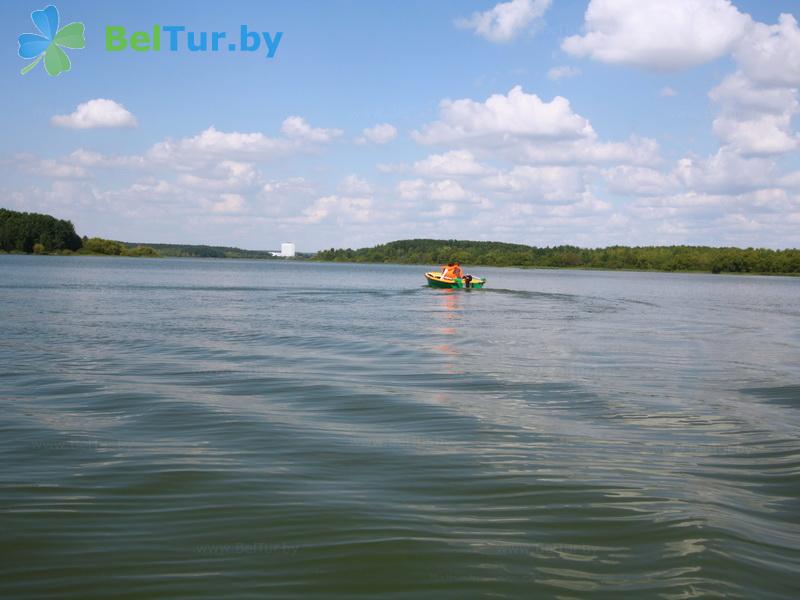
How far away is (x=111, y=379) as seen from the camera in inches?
531

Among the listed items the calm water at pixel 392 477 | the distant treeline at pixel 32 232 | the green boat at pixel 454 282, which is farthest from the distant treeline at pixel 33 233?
the calm water at pixel 392 477

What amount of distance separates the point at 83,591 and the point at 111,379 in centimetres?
917

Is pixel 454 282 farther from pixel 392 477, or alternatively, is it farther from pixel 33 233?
pixel 33 233

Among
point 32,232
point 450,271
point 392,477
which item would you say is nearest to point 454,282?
point 450,271

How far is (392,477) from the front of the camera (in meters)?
7.58

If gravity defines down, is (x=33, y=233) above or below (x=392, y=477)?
above

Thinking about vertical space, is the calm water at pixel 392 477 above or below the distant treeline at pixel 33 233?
below

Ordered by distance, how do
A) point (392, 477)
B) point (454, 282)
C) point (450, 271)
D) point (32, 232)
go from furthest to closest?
point (32, 232) → point (450, 271) → point (454, 282) → point (392, 477)

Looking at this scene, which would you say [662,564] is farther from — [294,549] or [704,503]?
[294,549]

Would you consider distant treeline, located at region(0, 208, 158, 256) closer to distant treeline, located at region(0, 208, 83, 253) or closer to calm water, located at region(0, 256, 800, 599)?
distant treeline, located at region(0, 208, 83, 253)

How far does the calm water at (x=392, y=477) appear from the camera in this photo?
532cm

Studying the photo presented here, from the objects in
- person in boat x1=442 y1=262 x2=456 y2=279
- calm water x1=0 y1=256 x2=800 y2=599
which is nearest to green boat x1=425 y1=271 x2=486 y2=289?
person in boat x1=442 y1=262 x2=456 y2=279

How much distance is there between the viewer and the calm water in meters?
5.32

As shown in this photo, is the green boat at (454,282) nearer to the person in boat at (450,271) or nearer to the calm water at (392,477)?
the person in boat at (450,271)
